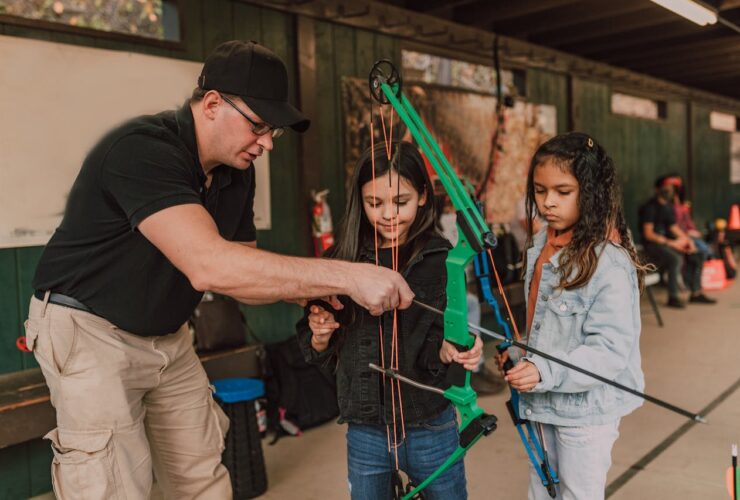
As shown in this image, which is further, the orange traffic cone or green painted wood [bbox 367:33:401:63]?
the orange traffic cone

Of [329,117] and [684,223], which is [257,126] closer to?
[329,117]

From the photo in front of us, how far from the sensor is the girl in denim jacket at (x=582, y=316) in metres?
1.56

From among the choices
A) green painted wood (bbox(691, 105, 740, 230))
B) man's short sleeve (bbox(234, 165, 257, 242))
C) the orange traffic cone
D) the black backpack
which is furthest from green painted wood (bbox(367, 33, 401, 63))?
the orange traffic cone

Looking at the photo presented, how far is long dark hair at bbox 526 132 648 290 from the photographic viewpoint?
5.39 feet

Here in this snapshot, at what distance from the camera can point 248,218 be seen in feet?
6.37

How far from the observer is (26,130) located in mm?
2812

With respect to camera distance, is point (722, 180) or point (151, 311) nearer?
point (151, 311)

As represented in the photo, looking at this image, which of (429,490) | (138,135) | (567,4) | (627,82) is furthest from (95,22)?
(627,82)

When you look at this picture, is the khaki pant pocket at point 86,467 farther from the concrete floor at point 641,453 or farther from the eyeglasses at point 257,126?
the concrete floor at point 641,453

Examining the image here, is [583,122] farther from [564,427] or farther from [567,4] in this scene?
[564,427]

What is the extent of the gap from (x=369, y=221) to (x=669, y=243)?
19.0 feet

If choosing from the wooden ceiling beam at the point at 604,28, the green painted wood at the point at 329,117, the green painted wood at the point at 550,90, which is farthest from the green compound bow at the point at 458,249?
the green painted wood at the point at 550,90

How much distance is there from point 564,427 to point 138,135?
3.95ft

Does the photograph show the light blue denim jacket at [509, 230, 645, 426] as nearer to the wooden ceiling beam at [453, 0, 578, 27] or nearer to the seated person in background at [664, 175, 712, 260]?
the wooden ceiling beam at [453, 0, 578, 27]
